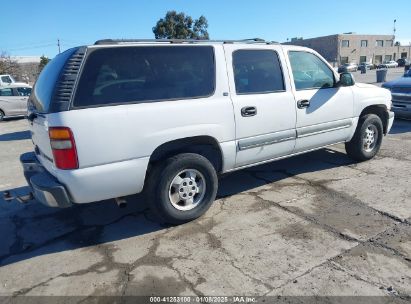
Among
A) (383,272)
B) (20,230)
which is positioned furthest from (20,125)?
(383,272)

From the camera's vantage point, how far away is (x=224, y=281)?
2.90 meters

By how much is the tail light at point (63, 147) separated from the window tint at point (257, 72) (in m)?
1.95

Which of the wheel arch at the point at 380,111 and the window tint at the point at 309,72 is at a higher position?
the window tint at the point at 309,72

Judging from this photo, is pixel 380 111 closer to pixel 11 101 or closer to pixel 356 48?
pixel 11 101

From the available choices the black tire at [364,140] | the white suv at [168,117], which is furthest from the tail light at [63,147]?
the black tire at [364,140]

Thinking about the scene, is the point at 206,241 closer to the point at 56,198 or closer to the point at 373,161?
the point at 56,198

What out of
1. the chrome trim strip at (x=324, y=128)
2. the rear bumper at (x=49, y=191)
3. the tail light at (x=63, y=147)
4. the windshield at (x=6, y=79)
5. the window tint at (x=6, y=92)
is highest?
the windshield at (x=6, y=79)

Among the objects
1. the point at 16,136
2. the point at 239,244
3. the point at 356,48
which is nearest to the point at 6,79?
the point at 16,136

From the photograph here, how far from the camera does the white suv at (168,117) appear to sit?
3154 millimetres

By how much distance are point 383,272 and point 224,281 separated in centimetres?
134

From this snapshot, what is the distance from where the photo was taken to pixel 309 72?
194 inches

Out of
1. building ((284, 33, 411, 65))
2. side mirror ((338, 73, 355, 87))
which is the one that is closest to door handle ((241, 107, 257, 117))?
side mirror ((338, 73, 355, 87))

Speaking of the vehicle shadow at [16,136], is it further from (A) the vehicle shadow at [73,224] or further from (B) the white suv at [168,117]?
(B) the white suv at [168,117]

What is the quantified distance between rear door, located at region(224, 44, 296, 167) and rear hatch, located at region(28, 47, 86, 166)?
1712 mm
